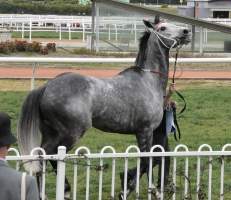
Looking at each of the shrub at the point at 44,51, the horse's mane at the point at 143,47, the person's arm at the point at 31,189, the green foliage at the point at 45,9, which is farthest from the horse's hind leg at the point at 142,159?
the green foliage at the point at 45,9

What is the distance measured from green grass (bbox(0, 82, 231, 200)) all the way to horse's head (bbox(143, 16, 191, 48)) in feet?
3.86

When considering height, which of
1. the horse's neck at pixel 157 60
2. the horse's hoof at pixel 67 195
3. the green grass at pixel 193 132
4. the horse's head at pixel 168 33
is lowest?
the green grass at pixel 193 132

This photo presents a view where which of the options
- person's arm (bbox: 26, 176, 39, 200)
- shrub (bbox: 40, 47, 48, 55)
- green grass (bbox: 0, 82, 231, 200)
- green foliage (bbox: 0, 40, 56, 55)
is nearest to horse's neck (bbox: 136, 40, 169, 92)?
green grass (bbox: 0, 82, 231, 200)

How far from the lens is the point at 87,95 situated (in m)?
6.01

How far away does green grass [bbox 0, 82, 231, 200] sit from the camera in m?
7.07

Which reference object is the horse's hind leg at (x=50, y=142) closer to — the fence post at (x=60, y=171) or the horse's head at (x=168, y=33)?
the fence post at (x=60, y=171)

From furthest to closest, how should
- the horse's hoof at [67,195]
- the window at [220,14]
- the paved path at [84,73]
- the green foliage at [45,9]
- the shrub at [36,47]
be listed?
the green foliage at [45,9], the window at [220,14], the shrub at [36,47], the paved path at [84,73], the horse's hoof at [67,195]

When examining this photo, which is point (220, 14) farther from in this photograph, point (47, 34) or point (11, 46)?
point (11, 46)

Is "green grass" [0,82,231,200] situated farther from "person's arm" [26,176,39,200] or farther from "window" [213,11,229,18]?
"window" [213,11,229,18]

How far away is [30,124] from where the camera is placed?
19.7 ft

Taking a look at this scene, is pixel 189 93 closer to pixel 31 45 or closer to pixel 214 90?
pixel 214 90

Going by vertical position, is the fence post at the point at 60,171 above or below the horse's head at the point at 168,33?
below

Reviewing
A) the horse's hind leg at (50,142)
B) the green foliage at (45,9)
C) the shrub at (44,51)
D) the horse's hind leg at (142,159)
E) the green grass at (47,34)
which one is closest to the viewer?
the horse's hind leg at (50,142)

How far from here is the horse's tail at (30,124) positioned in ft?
19.6
